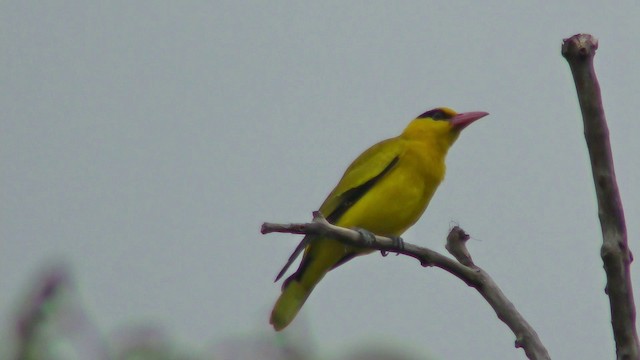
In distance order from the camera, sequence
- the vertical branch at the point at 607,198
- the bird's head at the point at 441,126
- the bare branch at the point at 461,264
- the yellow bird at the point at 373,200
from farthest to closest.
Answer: the bird's head at the point at 441,126 → the yellow bird at the point at 373,200 → the bare branch at the point at 461,264 → the vertical branch at the point at 607,198

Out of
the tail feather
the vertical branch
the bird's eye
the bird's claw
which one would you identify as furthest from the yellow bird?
the vertical branch

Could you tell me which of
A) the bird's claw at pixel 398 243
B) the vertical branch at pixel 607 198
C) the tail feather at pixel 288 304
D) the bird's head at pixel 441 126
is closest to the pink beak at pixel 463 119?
the bird's head at pixel 441 126

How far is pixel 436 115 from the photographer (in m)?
6.42

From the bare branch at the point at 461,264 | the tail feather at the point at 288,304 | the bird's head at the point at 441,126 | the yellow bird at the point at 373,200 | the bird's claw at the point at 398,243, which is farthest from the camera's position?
the bird's head at the point at 441,126

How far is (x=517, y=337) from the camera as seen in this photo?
10.4 ft

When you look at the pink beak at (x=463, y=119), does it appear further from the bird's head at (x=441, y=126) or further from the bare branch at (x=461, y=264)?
the bare branch at (x=461, y=264)

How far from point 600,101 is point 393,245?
1.46m

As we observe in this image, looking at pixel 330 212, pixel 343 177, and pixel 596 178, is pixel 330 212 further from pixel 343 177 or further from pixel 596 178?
pixel 596 178

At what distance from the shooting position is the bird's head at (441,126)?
6145mm

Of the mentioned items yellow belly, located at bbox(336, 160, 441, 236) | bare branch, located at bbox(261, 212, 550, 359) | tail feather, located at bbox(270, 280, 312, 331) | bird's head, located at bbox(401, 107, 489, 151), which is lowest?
tail feather, located at bbox(270, 280, 312, 331)

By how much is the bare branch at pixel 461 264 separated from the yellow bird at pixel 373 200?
4.65 ft

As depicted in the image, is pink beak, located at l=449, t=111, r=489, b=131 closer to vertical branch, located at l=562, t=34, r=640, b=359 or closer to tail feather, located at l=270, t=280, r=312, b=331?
tail feather, located at l=270, t=280, r=312, b=331

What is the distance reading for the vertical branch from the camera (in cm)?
263

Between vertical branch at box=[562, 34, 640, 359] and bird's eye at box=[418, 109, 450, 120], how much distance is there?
3.71 metres
